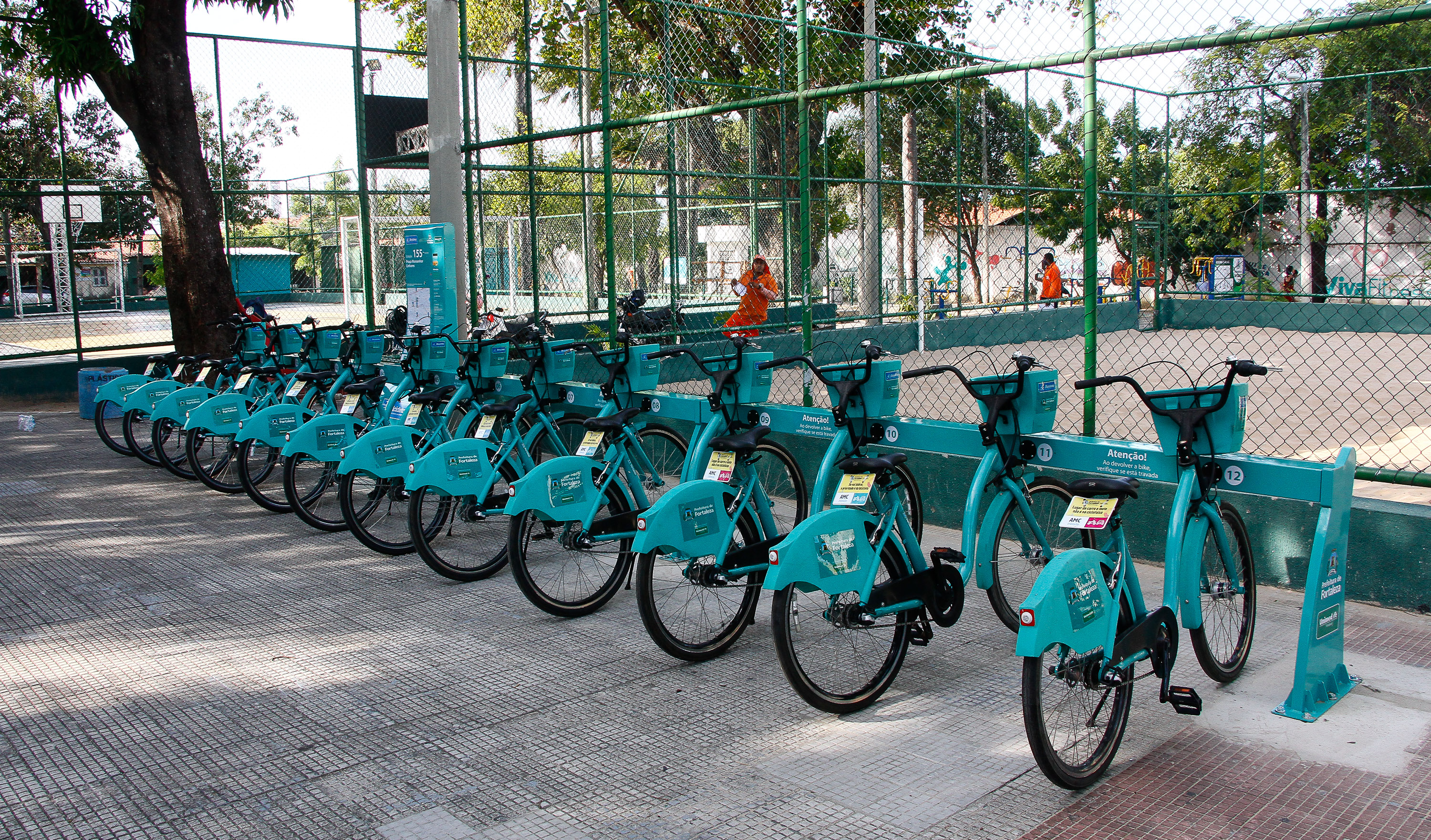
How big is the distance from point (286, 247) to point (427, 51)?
38.1ft

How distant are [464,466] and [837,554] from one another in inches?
88.8

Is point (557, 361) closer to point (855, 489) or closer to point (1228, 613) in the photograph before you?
point (855, 489)

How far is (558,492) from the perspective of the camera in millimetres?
4605

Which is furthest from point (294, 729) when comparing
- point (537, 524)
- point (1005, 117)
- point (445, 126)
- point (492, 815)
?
point (1005, 117)

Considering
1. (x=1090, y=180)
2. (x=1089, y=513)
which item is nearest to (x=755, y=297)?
(x=1090, y=180)

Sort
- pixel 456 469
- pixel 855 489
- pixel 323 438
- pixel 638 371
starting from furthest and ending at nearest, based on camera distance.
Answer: pixel 323 438
pixel 638 371
pixel 456 469
pixel 855 489

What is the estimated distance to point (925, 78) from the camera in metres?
5.03

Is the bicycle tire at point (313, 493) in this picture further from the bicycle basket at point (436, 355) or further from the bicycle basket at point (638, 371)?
the bicycle basket at point (638, 371)

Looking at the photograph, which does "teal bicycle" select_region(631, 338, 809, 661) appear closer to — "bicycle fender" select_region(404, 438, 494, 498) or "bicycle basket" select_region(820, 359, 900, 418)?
"bicycle basket" select_region(820, 359, 900, 418)

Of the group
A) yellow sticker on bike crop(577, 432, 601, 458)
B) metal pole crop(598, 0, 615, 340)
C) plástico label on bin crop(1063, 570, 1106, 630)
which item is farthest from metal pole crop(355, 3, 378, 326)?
plástico label on bin crop(1063, 570, 1106, 630)

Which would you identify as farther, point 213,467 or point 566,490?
point 213,467

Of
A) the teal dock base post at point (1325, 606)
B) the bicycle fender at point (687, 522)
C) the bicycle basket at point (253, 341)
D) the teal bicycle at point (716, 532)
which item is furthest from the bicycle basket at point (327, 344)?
the teal dock base post at point (1325, 606)

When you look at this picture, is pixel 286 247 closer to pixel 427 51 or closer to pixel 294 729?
pixel 427 51

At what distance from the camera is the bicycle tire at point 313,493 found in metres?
6.21
